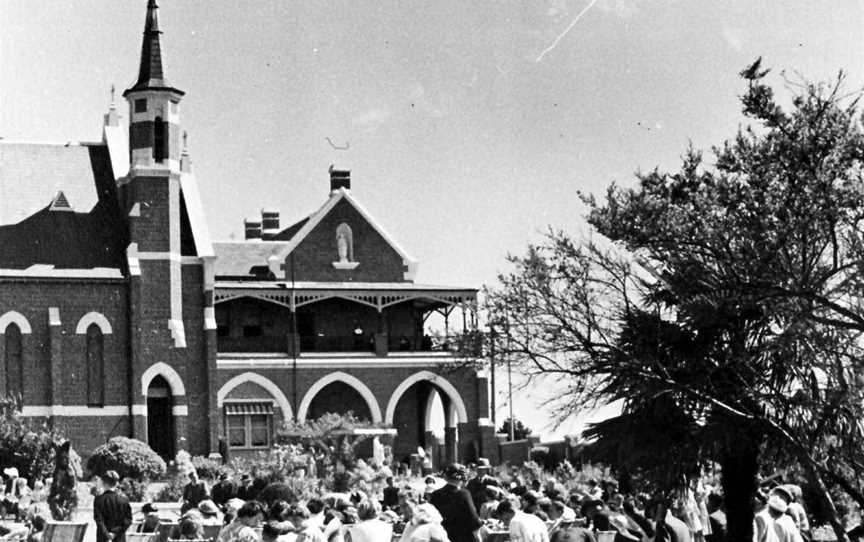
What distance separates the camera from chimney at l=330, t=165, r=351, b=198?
5881cm

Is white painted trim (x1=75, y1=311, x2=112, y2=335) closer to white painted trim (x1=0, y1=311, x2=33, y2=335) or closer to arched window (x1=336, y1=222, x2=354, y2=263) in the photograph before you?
white painted trim (x1=0, y1=311, x2=33, y2=335)

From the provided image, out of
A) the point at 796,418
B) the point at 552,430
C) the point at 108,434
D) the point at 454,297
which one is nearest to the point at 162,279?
the point at 108,434

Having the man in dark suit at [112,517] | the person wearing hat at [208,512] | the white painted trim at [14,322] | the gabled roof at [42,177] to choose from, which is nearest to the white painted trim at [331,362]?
the white painted trim at [14,322]

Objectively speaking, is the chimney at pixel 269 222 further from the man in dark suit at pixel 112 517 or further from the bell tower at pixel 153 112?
the man in dark suit at pixel 112 517

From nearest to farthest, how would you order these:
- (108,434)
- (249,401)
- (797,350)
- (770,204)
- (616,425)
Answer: (770,204) → (797,350) → (616,425) → (108,434) → (249,401)

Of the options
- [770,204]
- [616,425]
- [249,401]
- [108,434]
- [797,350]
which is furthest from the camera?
[249,401]

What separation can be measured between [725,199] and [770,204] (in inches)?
43.3

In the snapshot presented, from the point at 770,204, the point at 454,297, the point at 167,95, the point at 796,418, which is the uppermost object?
the point at 167,95

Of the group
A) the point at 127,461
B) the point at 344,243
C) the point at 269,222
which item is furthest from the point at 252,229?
the point at 127,461

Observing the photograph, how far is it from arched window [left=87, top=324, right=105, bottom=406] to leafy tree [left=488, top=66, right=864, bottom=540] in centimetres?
2664

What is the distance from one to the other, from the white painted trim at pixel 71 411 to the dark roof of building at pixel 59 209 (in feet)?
14.6

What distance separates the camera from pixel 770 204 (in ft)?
60.7

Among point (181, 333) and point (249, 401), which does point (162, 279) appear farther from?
point (249, 401)

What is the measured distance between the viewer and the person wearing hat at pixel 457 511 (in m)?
15.9
